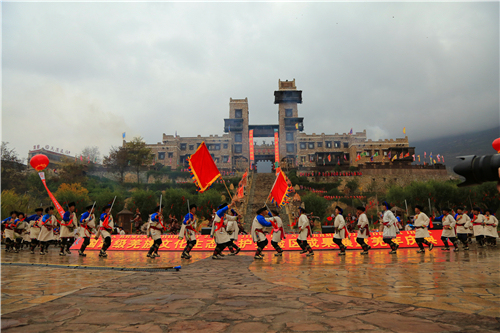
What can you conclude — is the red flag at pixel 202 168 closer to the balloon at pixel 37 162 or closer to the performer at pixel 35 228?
the balloon at pixel 37 162

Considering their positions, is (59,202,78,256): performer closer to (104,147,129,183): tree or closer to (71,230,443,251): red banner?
(71,230,443,251): red banner

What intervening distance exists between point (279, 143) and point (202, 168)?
5361cm

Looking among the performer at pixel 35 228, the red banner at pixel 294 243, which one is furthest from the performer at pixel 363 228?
the performer at pixel 35 228

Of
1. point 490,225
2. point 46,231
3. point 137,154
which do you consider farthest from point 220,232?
point 137,154

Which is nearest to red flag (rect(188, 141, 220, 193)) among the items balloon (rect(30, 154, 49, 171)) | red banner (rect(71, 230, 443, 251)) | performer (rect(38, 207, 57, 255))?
red banner (rect(71, 230, 443, 251))

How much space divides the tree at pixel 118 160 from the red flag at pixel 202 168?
42.8 meters

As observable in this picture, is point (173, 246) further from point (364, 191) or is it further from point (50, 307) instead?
point (364, 191)

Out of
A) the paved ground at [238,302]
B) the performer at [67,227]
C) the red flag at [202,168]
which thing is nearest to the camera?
the paved ground at [238,302]

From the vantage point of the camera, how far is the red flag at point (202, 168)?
11.5 m

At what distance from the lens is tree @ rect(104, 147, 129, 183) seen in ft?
168

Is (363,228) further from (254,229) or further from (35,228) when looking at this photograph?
(35,228)

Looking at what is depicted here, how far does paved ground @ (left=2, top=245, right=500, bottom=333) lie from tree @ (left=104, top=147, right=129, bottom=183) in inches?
1867

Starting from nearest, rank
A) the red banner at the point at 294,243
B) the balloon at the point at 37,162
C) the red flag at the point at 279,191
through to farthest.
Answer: the balloon at the point at 37,162 < the red banner at the point at 294,243 < the red flag at the point at 279,191

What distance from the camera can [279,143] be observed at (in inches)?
2544
